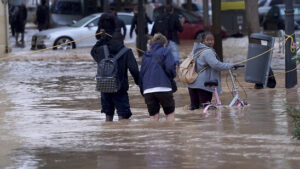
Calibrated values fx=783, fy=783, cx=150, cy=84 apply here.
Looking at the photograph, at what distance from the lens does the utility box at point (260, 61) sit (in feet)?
47.6

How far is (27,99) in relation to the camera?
565 inches

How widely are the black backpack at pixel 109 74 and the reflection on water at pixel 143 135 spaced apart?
54cm

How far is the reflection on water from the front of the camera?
805cm

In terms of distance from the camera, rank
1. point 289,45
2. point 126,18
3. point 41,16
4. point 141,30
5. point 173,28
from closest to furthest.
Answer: point 289,45
point 173,28
point 141,30
point 126,18
point 41,16

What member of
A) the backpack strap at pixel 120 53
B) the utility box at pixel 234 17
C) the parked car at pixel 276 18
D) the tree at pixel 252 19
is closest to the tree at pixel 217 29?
the tree at pixel 252 19

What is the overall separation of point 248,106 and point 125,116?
2740 millimetres

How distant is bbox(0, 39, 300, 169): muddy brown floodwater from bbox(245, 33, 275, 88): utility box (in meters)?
0.25

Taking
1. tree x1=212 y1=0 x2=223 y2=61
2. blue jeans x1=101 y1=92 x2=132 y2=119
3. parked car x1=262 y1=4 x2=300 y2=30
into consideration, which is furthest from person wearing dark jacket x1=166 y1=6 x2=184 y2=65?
parked car x1=262 y1=4 x2=300 y2=30

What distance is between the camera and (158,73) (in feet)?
33.2

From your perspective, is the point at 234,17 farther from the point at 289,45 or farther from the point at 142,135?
the point at 142,135

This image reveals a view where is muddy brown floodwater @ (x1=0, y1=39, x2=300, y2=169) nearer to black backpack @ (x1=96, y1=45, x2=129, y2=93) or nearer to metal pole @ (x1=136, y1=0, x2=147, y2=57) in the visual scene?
black backpack @ (x1=96, y1=45, x2=129, y2=93)

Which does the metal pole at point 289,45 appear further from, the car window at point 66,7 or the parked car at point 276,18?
the car window at point 66,7

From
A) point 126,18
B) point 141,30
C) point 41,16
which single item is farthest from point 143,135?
point 41,16

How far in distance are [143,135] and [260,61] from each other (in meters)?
5.53
